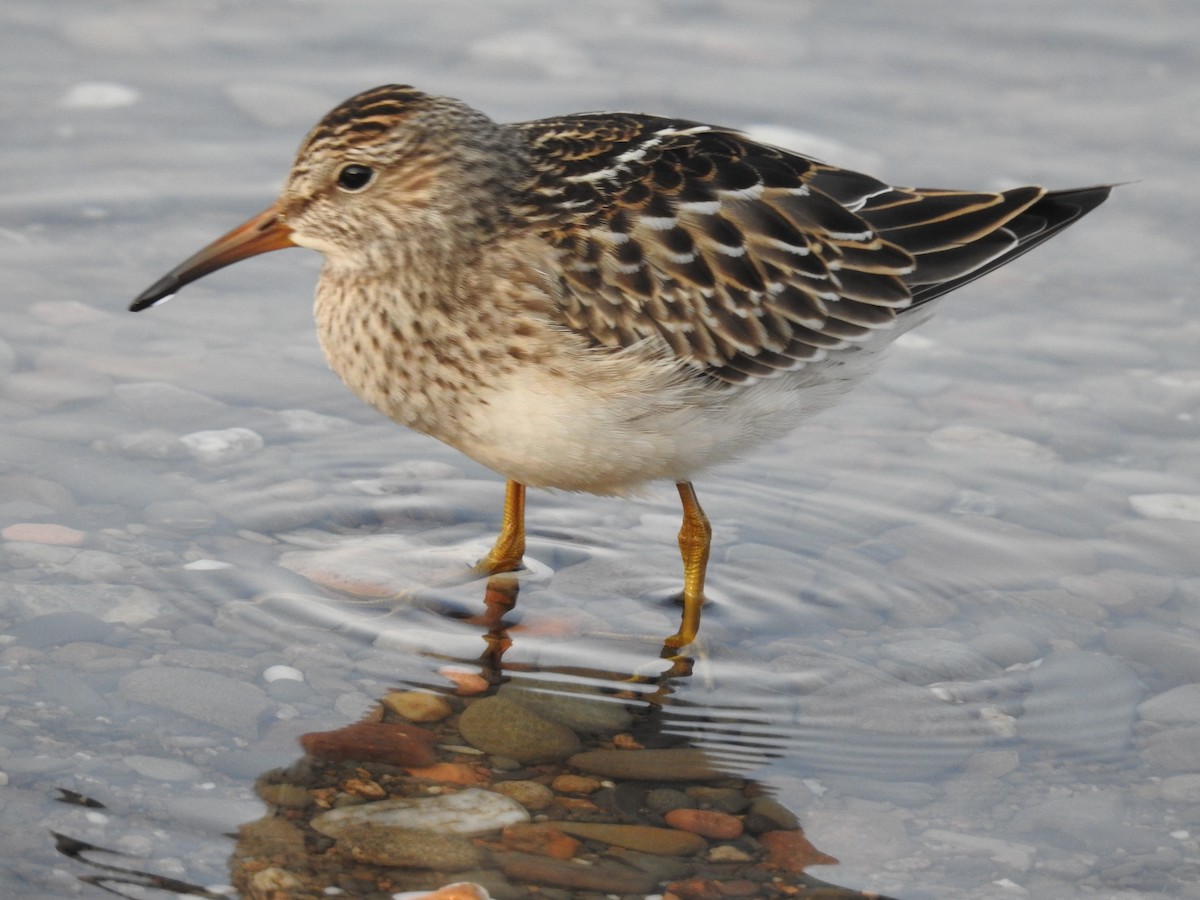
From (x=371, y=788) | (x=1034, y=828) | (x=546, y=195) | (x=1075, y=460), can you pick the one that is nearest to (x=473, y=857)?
(x=371, y=788)

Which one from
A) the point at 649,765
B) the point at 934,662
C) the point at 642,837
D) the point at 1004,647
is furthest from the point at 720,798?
the point at 1004,647

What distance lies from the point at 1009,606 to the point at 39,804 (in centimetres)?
432

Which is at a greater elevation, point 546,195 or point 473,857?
point 546,195

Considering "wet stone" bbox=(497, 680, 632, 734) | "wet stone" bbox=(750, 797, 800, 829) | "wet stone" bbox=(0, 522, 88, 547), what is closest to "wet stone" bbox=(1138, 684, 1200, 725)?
"wet stone" bbox=(750, 797, 800, 829)

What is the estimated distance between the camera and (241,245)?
24.7ft

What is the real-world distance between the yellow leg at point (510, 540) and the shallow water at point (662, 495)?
0.38ft

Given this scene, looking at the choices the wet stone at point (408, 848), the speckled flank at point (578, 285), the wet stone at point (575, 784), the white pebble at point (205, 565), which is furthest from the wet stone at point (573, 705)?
the white pebble at point (205, 565)

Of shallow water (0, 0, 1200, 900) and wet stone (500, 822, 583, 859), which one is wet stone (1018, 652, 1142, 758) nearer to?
shallow water (0, 0, 1200, 900)

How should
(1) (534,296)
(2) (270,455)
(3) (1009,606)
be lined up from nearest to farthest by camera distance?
(1) (534,296), (3) (1009,606), (2) (270,455)

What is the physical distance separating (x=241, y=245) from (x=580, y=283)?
1.46 meters

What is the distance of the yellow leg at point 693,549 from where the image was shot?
8.07 m

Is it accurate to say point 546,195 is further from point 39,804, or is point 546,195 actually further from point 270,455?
point 39,804

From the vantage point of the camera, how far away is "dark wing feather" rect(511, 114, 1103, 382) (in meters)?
7.46

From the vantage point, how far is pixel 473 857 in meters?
6.23
